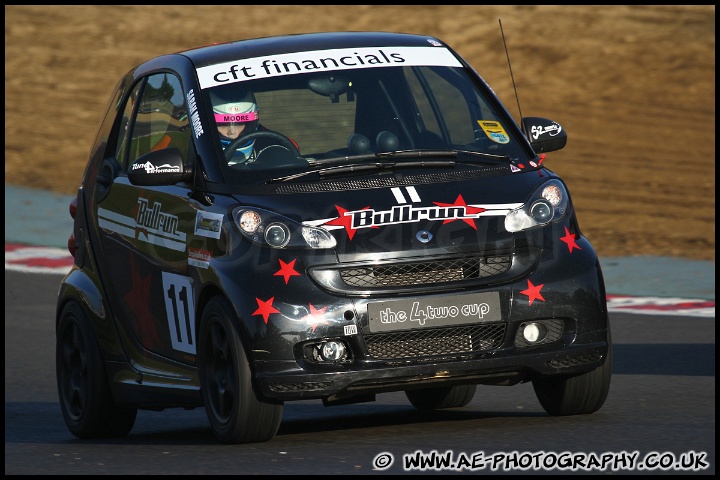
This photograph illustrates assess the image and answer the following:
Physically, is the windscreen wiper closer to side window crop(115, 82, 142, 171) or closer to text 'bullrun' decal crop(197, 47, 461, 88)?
text 'bullrun' decal crop(197, 47, 461, 88)

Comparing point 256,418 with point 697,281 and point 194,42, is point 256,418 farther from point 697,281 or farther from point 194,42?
point 194,42

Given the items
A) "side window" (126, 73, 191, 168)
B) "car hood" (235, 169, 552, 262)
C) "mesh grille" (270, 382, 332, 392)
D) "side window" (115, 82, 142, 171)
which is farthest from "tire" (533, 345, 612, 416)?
"side window" (115, 82, 142, 171)

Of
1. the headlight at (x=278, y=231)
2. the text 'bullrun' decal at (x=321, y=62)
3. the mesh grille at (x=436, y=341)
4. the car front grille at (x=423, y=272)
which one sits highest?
the text 'bullrun' decal at (x=321, y=62)

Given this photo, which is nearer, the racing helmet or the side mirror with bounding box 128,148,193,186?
the side mirror with bounding box 128,148,193,186

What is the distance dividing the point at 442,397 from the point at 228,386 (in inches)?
70.3

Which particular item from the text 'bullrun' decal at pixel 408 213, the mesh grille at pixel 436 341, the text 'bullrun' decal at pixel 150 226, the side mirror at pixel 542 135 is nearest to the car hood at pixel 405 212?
the text 'bullrun' decal at pixel 408 213

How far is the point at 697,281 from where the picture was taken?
12.7 meters

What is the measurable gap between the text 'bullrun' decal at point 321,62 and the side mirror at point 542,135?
1.60 ft

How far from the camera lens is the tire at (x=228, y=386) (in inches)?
263

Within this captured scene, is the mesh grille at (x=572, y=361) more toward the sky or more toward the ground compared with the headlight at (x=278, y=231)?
more toward the ground

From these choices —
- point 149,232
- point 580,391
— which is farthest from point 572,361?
point 149,232

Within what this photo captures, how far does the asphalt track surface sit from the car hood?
0.81 meters

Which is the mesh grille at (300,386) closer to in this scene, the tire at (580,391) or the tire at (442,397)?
the tire at (580,391)

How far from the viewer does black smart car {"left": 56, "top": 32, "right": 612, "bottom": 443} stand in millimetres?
6652
